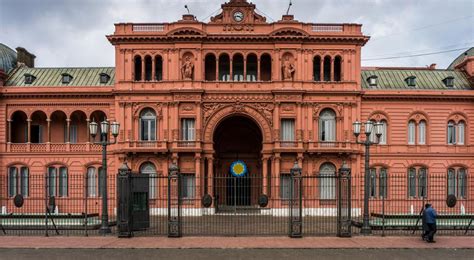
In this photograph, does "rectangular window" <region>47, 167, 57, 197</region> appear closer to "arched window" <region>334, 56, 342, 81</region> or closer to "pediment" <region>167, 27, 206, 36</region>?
"pediment" <region>167, 27, 206, 36</region>

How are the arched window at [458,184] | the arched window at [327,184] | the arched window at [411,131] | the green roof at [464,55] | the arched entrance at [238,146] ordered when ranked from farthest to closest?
the green roof at [464,55]
the arched entrance at [238,146]
the arched window at [411,131]
the arched window at [458,184]
the arched window at [327,184]

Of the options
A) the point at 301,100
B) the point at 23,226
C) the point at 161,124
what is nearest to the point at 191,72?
the point at 161,124

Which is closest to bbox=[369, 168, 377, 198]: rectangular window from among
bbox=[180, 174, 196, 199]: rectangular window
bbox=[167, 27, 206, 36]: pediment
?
bbox=[180, 174, 196, 199]: rectangular window

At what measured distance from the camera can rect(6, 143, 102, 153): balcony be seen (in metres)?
39.6

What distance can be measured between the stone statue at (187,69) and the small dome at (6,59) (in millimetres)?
17168

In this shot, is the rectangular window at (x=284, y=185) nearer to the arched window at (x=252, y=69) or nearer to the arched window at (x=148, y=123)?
the arched window at (x=252, y=69)

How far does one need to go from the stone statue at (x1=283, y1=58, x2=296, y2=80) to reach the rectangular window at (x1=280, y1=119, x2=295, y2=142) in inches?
141

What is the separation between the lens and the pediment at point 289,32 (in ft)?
123

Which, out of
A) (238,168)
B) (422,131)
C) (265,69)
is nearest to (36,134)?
(238,168)

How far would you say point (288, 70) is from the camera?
124ft

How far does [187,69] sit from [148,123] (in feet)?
18.2

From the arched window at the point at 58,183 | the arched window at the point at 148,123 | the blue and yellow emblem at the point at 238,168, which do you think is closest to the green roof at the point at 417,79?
the blue and yellow emblem at the point at 238,168

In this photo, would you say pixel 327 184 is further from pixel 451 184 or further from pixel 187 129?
pixel 187 129

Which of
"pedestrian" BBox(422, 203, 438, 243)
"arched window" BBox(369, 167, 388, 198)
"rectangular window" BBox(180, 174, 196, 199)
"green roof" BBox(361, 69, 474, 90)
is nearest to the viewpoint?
"pedestrian" BBox(422, 203, 438, 243)
